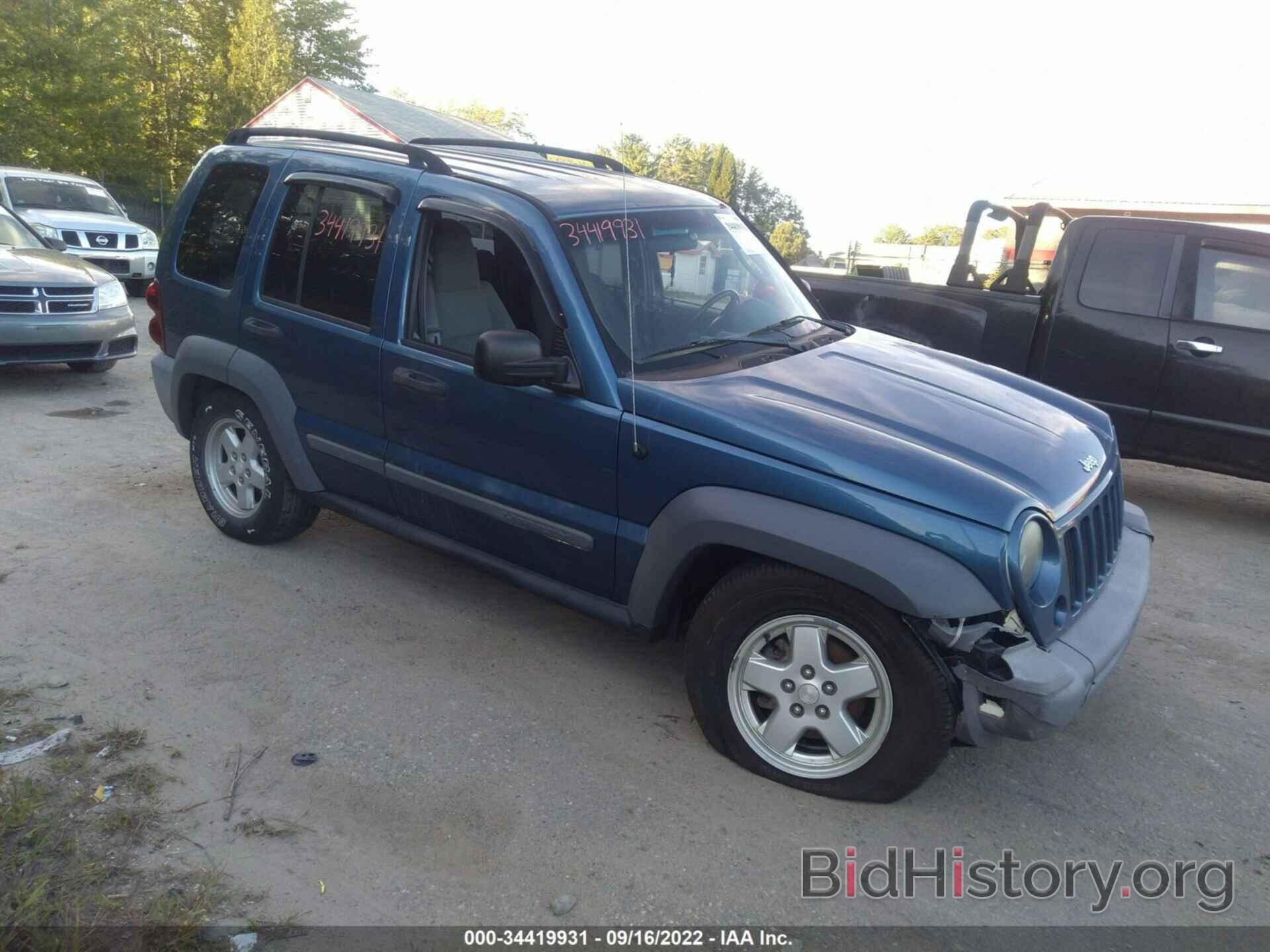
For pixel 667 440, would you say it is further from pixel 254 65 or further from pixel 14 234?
pixel 254 65

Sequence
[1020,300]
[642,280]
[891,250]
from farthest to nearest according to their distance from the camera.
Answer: [891,250] → [1020,300] → [642,280]

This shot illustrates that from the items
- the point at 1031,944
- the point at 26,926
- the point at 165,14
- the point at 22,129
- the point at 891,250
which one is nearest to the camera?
the point at 26,926

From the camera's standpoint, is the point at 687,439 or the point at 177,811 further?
the point at 687,439

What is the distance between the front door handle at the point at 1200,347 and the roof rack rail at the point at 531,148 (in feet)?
12.8

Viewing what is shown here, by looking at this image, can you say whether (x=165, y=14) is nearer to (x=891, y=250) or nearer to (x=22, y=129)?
(x=22, y=129)

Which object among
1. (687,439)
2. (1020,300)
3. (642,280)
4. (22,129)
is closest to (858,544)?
(687,439)

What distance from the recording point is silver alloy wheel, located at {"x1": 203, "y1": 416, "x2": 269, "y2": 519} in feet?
16.4

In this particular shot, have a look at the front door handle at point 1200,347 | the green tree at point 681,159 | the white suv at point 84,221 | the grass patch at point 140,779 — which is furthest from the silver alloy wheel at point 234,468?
the green tree at point 681,159

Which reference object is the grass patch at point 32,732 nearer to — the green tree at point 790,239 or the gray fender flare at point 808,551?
the gray fender flare at point 808,551

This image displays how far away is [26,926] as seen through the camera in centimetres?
255

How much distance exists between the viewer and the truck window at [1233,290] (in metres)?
6.37

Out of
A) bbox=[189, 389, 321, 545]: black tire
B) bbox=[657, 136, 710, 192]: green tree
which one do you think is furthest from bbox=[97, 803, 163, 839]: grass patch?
bbox=[657, 136, 710, 192]: green tree

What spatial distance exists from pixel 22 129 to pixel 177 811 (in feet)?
86.6

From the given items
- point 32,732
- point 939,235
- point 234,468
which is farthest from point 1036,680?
point 939,235
